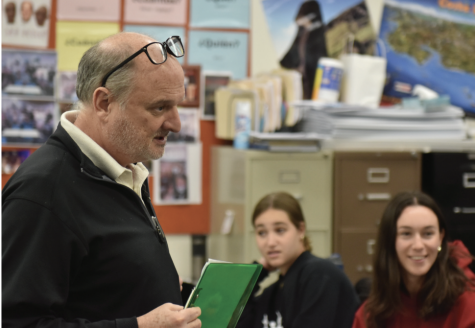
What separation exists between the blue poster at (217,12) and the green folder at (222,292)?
2.34 metres

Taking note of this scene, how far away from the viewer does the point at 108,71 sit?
1071 millimetres

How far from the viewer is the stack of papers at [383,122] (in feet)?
9.29

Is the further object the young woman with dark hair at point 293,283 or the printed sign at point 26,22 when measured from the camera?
Result: the printed sign at point 26,22

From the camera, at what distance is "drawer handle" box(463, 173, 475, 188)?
285cm

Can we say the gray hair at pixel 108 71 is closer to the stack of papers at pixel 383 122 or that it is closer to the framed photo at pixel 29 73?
the stack of papers at pixel 383 122

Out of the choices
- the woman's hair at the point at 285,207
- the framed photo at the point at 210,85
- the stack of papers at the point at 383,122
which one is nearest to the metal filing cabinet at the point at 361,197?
the stack of papers at the point at 383,122

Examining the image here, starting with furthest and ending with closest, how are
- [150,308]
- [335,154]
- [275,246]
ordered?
[335,154] < [275,246] < [150,308]

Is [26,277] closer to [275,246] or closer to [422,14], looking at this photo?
[275,246]

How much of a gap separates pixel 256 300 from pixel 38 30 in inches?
75.9

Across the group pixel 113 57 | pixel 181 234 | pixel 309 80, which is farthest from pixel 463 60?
pixel 113 57

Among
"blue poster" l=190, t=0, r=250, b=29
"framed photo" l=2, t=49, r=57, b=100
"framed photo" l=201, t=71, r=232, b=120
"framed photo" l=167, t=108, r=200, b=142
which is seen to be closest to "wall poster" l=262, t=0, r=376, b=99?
"blue poster" l=190, t=0, r=250, b=29

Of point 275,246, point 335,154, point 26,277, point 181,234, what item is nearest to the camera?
point 26,277

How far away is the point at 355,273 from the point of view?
2.81 m

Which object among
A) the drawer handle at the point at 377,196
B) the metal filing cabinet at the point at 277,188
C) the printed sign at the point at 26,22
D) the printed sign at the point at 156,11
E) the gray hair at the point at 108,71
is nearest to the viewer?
the gray hair at the point at 108,71
